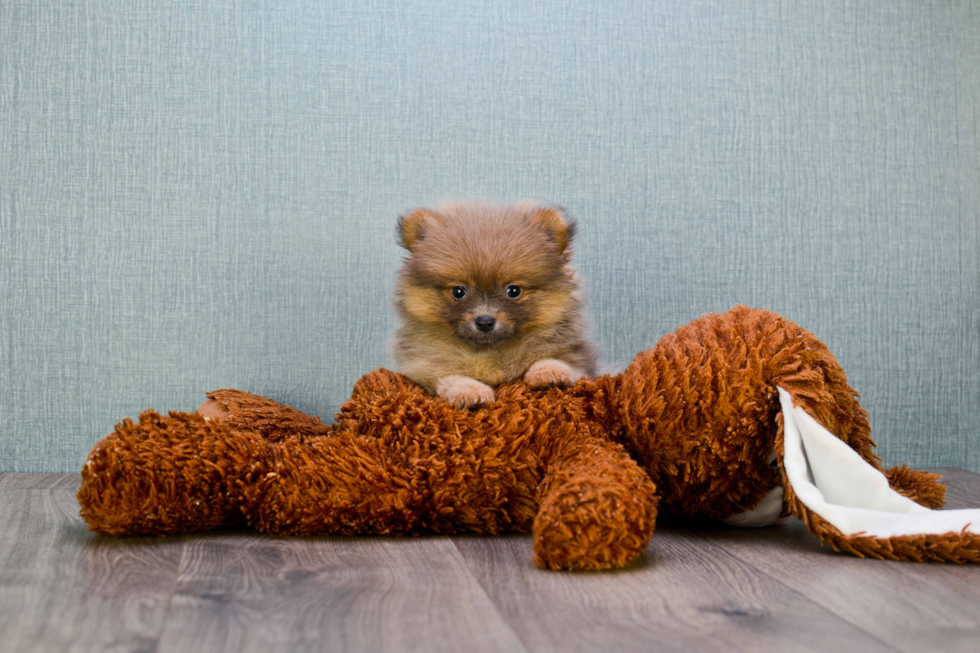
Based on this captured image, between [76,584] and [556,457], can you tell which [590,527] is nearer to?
[556,457]

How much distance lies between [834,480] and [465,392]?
0.58m

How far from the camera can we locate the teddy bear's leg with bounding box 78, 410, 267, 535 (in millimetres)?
1211

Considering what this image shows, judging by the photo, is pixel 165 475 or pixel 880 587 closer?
pixel 880 587

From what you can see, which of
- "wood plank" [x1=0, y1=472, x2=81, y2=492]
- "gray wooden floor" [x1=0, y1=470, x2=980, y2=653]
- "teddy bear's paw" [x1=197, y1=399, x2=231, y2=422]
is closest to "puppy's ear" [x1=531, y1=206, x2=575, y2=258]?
"gray wooden floor" [x1=0, y1=470, x2=980, y2=653]

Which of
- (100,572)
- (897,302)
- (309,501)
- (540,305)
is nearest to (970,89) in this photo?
(897,302)

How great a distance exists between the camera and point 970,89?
6.86ft

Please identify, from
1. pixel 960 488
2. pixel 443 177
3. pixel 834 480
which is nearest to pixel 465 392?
pixel 834 480

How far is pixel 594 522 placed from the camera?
1.06 meters

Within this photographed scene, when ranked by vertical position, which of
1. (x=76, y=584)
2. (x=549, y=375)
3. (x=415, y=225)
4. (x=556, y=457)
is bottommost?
(x=76, y=584)

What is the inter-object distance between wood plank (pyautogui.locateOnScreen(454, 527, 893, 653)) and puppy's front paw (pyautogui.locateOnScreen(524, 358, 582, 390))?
303 mm

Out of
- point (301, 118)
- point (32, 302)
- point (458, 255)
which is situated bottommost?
point (32, 302)

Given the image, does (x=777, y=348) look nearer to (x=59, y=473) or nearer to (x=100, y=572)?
(x=100, y=572)

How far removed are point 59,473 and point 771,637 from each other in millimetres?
1644

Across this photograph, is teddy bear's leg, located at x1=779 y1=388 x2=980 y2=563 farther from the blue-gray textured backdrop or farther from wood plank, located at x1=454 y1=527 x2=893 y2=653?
the blue-gray textured backdrop
